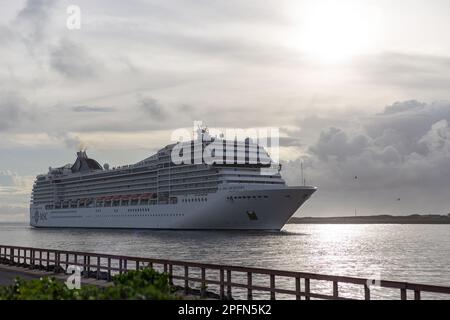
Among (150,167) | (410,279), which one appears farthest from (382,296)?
(150,167)

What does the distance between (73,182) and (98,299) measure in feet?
464

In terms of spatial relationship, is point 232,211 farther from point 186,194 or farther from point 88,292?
point 88,292

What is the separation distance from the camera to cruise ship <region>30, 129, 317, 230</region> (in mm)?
96750

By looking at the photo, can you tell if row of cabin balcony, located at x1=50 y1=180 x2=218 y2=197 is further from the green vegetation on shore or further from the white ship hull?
the green vegetation on shore

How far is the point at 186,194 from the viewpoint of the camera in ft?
349

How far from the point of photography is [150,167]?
401 feet

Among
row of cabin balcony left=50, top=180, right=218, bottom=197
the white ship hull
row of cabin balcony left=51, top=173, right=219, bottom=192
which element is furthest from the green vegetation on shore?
row of cabin balcony left=51, top=173, right=219, bottom=192

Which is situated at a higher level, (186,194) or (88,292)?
(186,194)

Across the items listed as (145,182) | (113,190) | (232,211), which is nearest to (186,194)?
(232,211)

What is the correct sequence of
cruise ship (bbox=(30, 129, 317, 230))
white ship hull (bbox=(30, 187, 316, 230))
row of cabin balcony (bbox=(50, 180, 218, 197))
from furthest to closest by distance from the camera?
row of cabin balcony (bbox=(50, 180, 218, 197)), cruise ship (bbox=(30, 129, 317, 230)), white ship hull (bbox=(30, 187, 316, 230))

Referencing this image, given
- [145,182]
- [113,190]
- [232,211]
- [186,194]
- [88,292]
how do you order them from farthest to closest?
1. [113,190]
2. [145,182]
3. [186,194]
4. [232,211]
5. [88,292]

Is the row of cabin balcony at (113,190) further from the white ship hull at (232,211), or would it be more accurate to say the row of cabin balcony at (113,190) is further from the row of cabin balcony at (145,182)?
the white ship hull at (232,211)
